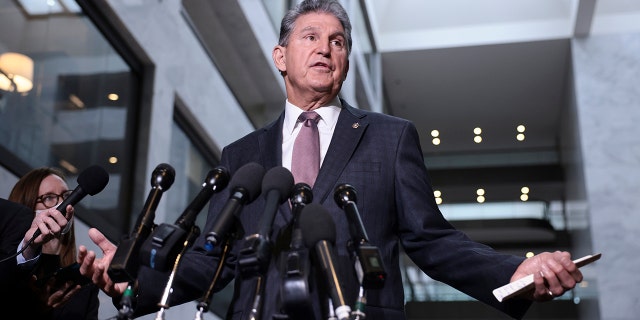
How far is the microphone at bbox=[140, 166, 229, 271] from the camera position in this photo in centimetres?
202

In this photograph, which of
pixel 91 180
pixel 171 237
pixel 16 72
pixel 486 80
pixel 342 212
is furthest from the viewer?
pixel 486 80

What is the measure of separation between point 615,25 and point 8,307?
16.5 metres

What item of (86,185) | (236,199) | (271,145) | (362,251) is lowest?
(362,251)

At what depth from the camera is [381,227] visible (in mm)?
2543

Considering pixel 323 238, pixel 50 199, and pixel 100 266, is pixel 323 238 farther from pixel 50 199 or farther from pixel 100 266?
pixel 50 199

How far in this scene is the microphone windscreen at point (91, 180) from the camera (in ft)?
9.28

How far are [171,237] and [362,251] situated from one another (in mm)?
452

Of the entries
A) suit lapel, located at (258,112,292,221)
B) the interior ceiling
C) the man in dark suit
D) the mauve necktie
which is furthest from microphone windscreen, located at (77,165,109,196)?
the interior ceiling

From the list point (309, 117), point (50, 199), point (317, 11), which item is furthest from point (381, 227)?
point (50, 199)

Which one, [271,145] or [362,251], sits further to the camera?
[271,145]

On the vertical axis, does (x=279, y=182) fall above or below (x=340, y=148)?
below

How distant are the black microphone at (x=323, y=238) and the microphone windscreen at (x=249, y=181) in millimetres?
163

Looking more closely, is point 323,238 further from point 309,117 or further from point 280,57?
point 280,57

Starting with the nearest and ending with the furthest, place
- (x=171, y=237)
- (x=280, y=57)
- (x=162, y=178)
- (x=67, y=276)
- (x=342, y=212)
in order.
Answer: (x=171, y=237) < (x=162, y=178) < (x=342, y=212) < (x=280, y=57) < (x=67, y=276)
